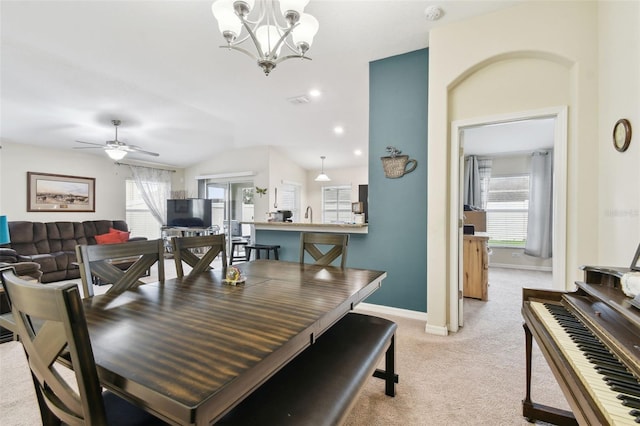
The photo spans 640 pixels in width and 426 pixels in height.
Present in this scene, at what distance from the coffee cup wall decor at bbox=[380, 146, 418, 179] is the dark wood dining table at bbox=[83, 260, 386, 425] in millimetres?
1698

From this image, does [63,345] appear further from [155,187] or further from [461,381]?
[155,187]

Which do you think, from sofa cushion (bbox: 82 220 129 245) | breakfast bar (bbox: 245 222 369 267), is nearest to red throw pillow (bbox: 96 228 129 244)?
sofa cushion (bbox: 82 220 129 245)

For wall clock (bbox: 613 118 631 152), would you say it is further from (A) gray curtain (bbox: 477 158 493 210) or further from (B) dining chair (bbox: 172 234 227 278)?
(A) gray curtain (bbox: 477 158 493 210)

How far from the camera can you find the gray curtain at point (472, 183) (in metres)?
6.32

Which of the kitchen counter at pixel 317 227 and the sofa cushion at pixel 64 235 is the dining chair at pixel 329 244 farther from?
the sofa cushion at pixel 64 235

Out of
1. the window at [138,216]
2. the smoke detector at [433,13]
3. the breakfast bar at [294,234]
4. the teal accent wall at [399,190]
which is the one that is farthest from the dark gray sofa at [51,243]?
the smoke detector at [433,13]

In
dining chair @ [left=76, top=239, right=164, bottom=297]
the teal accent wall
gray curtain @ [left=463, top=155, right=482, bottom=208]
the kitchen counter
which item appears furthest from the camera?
gray curtain @ [left=463, top=155, right=482, bottom=208]

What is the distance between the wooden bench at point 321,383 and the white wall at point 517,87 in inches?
57.5

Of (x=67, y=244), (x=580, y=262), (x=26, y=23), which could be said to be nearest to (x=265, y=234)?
(x=26, y=23)

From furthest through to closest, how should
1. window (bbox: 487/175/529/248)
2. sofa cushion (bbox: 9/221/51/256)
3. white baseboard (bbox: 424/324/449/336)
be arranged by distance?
window (bbox: 487/175/529/248), sofa cushion (bbox: 9/221/51/256), white baseboard (bbox: 424/324/449/336)

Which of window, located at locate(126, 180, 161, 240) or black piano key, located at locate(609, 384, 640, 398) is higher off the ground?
window, located at locate(126, 180, 161, 240)

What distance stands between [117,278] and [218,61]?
2638 millimetres

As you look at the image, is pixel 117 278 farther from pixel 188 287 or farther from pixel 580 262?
pixel 580 262

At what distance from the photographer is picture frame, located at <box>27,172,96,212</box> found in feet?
17.7
